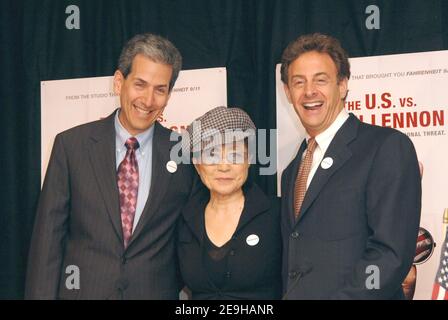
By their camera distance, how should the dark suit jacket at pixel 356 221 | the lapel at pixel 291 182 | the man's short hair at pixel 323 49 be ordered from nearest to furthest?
the dark suit jacket at pixel 356 221 → the lapel at pixel 291 182 → the man's short hair at pixel 323 49

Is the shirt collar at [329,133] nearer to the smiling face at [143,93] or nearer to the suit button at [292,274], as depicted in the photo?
the suit button at [292,274]

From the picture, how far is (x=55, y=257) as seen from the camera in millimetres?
3199

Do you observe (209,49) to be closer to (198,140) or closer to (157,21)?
(157,21)

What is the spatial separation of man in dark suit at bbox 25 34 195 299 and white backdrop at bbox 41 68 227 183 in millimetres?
583

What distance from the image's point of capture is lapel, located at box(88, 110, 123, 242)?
316 centimetres

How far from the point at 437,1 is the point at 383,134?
107 centimetres

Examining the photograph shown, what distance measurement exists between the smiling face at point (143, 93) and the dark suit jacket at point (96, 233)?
0.17m

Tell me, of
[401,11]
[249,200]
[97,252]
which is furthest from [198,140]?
[401,11]

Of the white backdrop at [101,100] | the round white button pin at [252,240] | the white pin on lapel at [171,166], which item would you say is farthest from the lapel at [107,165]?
the white backdrop at [101,100]

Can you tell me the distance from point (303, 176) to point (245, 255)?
0.41m

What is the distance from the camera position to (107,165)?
127 inches

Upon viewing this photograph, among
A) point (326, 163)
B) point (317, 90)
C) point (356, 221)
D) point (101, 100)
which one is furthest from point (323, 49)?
point (101, 100)

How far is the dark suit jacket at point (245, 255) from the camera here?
2.98 meters

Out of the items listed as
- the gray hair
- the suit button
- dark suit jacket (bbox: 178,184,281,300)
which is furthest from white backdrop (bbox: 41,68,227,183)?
the suit button
